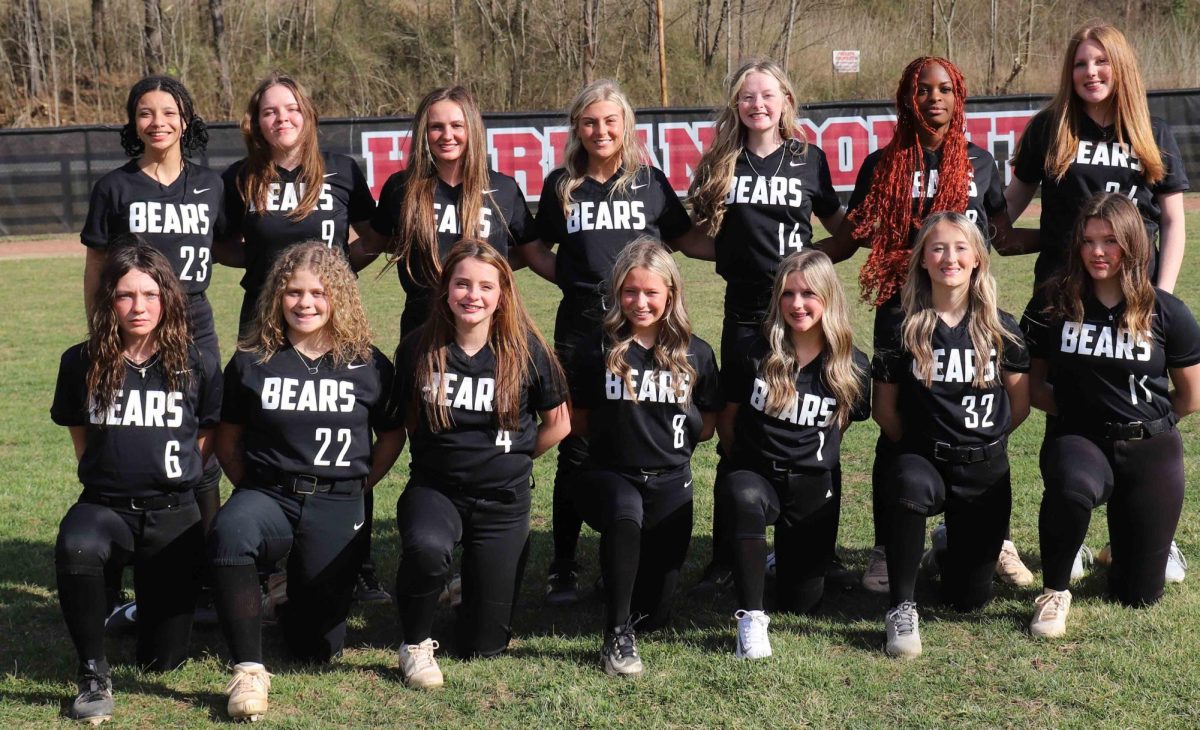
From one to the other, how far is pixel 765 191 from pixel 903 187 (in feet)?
1.56

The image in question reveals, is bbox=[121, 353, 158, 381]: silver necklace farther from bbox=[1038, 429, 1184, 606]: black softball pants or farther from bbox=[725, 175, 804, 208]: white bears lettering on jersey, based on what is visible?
bbox=[1038, 429, 1184, 606]: black softball pants

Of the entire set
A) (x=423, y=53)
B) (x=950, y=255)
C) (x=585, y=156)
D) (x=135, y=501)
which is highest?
(x=423, y=53)

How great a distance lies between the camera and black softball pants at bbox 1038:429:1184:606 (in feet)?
12.8

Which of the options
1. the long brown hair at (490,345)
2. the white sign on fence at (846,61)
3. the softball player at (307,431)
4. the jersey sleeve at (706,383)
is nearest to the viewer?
the softball player at (307,431)

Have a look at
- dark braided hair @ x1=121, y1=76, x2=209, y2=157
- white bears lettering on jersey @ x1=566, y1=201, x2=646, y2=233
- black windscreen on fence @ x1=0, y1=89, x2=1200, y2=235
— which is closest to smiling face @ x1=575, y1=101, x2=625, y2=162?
white bears lettering on jersey @ x1=566, y1=201, x2=646, y2=233

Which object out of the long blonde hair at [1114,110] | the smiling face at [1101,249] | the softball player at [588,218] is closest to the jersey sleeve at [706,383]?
the softball player at [588,218]

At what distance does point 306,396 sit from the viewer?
12.3 feet

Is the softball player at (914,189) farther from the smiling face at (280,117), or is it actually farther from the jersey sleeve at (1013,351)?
the smiling face at (280,117)

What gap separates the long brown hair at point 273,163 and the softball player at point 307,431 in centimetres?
47

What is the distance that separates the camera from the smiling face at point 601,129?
4230 millimetres

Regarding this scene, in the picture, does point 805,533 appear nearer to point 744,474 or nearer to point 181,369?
point 744,474

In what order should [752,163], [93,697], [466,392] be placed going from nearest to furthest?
[93,697], [466,392], [752,163]

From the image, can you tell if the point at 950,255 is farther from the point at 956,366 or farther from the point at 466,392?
the point at 466,392

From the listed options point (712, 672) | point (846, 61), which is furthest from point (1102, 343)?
point (846, 61)
